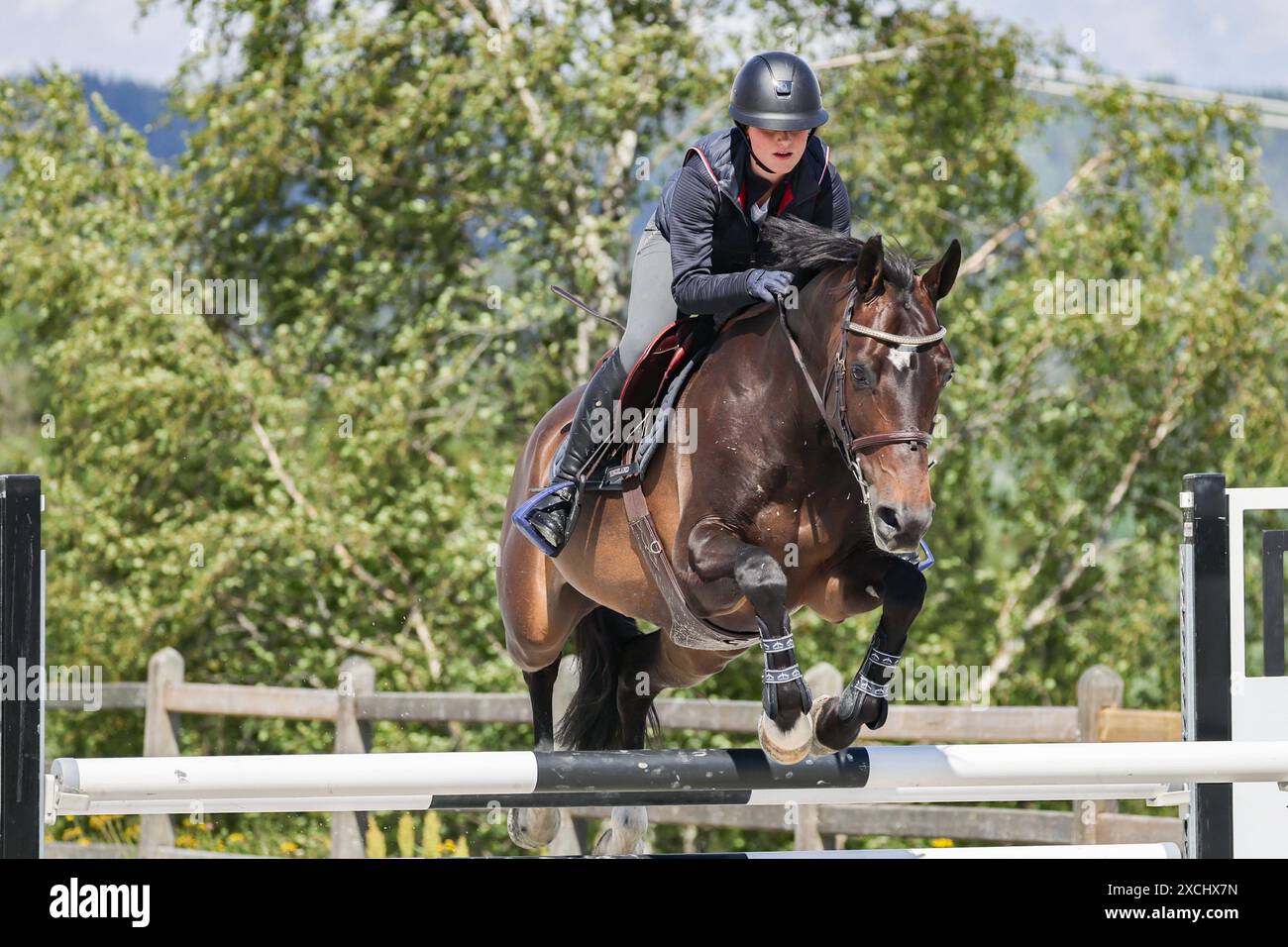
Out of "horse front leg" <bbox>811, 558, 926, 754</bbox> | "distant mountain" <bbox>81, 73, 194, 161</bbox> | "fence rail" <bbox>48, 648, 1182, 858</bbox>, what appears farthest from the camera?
"distant mountain" <bbox>81, 73, 194, 161</bbox>

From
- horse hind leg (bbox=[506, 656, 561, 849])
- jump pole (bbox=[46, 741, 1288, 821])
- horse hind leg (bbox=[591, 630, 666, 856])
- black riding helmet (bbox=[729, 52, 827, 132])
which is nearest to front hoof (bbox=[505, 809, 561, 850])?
horse hind leg (bbox=[506, 656, 561, 849])

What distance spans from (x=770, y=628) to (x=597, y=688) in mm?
1602

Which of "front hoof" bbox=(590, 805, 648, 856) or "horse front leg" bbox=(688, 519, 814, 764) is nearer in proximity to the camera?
"horse front leg" bbox=(688, 519, 814, 764)

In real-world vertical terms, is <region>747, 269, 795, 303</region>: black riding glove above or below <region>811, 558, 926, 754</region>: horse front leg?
above

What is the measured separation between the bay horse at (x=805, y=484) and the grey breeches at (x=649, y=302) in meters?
0.30

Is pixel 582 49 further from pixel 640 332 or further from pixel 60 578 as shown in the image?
pixel 640 332

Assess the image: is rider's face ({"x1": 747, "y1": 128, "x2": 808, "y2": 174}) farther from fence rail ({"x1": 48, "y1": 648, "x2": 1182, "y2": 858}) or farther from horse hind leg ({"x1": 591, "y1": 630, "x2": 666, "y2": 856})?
fence rail ({"x1": 48, "y1": 648, "x2": 1182, "y2": 858})

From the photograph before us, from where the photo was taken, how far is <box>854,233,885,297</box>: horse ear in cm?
342

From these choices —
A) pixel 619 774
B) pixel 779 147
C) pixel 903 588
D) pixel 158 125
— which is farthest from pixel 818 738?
pixel 158 125

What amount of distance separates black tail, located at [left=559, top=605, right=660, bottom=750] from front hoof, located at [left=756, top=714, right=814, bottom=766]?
5.27 feet

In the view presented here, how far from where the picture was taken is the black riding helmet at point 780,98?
371 cm

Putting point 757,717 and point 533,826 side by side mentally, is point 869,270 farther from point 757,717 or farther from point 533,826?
point 757,717

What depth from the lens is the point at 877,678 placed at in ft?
11.5
